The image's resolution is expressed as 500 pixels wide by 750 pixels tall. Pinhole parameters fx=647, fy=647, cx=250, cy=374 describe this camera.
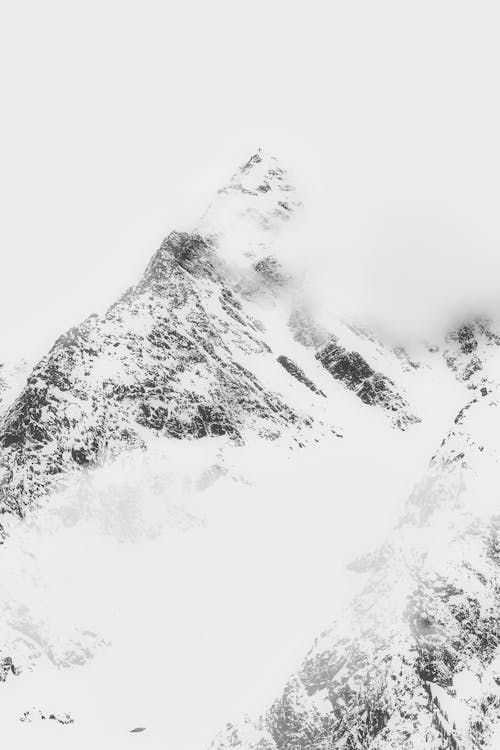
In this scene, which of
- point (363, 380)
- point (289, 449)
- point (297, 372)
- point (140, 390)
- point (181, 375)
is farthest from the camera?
point (363, 380)

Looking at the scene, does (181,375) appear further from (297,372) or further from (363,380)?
(363,380)

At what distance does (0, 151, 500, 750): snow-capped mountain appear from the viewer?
4812cm

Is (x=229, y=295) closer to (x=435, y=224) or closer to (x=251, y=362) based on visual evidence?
(x=251, y=362)

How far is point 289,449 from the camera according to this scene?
84.0 m

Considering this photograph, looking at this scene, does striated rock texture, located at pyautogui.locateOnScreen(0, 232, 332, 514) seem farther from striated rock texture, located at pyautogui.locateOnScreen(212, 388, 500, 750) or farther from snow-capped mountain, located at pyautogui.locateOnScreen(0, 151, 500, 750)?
striated rock texture, located at pyautogui.locateOnScreen(212, 388, 500, 750)

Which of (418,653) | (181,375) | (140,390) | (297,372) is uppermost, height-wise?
(297,372)

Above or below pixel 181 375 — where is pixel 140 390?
below

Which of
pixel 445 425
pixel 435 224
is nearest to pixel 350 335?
pixel 445 425

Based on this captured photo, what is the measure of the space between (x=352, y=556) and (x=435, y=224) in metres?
115

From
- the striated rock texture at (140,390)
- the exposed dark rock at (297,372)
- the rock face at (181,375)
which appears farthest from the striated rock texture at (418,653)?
the exposed dark rock at (297,372)

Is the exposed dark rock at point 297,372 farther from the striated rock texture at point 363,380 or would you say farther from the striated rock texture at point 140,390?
the striated rock texture at point 363,380

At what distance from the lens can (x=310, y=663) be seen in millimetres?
52031

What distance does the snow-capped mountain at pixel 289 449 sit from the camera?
48.1 metres

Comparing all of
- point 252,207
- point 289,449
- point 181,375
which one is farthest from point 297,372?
point 252,207
